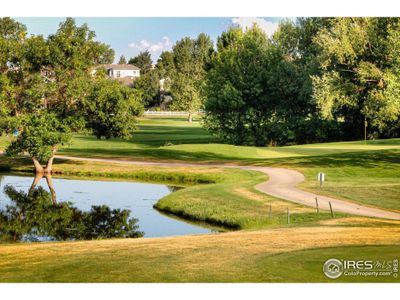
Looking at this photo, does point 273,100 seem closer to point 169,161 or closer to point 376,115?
point 169,161

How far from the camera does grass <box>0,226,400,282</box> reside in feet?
72.0

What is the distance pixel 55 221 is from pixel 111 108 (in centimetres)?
1669

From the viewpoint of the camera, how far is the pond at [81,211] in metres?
35.5

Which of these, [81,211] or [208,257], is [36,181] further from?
[208,257]

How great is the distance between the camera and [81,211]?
40.8m

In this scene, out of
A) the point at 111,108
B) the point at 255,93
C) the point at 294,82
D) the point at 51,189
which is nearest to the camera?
the point at 51,189

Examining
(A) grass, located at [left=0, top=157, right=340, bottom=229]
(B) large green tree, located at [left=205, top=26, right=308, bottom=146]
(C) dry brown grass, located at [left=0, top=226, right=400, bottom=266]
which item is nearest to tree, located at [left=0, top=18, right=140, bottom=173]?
(A) grass, located at [left=0, top=157, right=340, bottom=229]

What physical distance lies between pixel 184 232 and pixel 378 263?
14383mm

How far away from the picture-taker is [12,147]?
51094 mm

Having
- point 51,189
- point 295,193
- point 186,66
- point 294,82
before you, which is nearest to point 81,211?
point 51,189

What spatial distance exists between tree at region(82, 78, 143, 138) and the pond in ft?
14.2

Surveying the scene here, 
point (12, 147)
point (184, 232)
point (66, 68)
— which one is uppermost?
point (66, 68)
